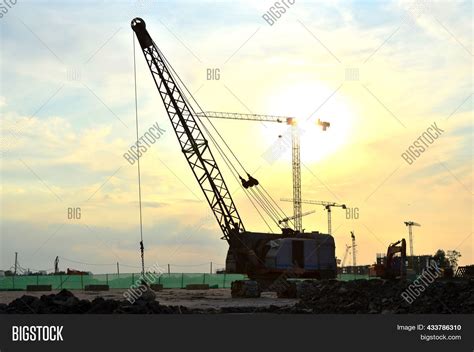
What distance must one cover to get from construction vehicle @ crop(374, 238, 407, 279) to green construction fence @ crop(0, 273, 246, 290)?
1837cm

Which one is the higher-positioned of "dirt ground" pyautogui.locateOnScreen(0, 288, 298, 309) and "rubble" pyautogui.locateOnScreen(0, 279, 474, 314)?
"rubble" pyautogui.locateOnScreen(0, 279, 474, 314)

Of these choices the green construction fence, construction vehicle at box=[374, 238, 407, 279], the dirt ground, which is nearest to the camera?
the dirt ground

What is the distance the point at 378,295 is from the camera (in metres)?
40.0

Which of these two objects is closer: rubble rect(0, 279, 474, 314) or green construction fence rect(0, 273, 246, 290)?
rubble rect(0, 279, 474, 314)

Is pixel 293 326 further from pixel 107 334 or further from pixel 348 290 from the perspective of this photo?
pixel 348 290

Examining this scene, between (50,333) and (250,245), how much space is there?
139 ft

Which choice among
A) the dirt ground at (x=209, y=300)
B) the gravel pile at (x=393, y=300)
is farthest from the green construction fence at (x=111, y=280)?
the gravel pile at (x=393, y=300)

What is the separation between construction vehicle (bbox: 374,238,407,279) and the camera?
6406cm

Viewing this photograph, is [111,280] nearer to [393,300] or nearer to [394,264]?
[394,264]

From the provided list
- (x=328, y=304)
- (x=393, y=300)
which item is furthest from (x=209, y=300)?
(x=393, y=300)

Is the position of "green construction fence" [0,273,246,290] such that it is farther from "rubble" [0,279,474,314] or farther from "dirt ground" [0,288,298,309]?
"rubble" [0,279,474,314]

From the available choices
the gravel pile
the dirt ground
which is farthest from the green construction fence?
the gravel pile

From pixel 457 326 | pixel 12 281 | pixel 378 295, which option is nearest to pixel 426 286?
pixel 378 295

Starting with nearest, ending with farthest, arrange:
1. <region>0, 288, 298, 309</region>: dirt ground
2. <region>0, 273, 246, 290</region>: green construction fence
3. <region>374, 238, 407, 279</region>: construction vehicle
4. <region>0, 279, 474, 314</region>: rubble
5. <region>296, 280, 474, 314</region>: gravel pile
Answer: <region>0, 279, 474, 314</region>: rubble < <region>296, 280, 474, 314</region>: gravel pile < <region>0, 288, 298, 309</region>: dirt ground < <region>374, 238, 407, 279</region>: construction vehicle < <region>0, 273, 246, 290</region>: green construction fence
